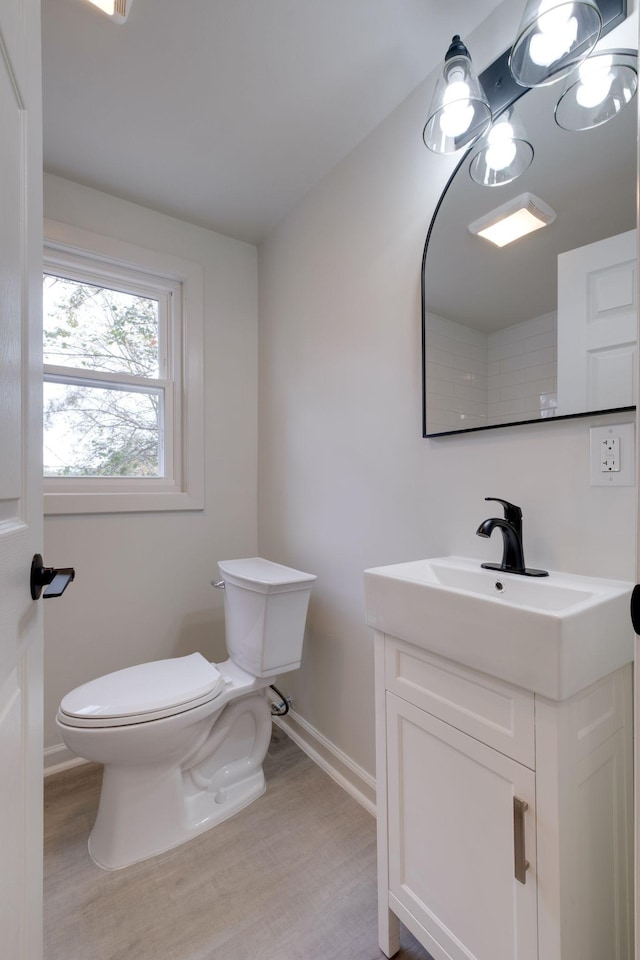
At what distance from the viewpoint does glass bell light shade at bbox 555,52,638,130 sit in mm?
880

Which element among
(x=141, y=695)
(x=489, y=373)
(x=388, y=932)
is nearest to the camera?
(x=388, y=932)

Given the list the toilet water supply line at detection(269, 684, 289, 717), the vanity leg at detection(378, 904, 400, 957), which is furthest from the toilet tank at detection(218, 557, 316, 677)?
the vanity leg at detection(378, 904, 400, 957)

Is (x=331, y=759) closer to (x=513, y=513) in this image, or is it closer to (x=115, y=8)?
(x=513, y=513)

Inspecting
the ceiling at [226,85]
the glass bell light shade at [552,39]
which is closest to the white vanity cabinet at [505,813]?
the glass bell light shade at [552,39]

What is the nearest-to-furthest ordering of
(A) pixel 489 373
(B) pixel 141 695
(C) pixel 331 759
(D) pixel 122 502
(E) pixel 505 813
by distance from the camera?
(E) pixel 505 813 < (A) pixel 489 373 < (B) pixel 141 695 < (C) pixel 331 759 < (D) pixel 122 502

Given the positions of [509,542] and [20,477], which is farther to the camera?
[509,542]

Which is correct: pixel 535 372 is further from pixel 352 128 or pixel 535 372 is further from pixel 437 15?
pixel 352 128

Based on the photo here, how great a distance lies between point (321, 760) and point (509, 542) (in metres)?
1.32

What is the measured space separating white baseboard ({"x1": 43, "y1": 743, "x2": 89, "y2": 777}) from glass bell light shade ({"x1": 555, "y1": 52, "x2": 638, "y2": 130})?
266 cm

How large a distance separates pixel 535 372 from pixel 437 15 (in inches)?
40.9

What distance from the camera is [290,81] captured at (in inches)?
53.2

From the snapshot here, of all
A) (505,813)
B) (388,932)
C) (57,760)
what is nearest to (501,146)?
(505,813)

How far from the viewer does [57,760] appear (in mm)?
1726

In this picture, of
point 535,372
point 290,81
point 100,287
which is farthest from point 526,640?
point 100,287
